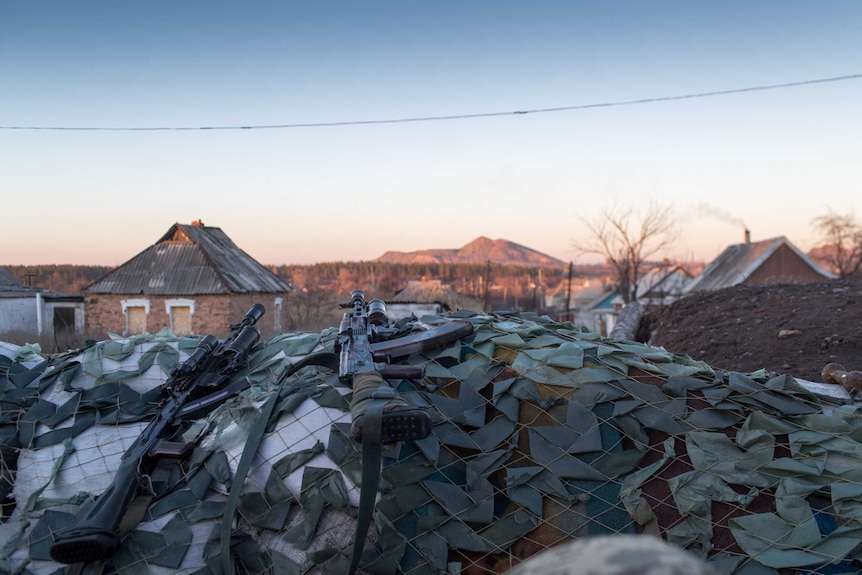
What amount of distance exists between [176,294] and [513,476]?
2180cm

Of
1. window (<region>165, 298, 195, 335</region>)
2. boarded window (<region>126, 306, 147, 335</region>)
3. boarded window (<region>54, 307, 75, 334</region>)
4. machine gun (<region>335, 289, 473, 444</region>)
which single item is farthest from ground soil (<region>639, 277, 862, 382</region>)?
boarded window (<region>54, 307, 75, 334</region>)

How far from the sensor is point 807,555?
2998 millimetres

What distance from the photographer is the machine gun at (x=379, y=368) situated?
253 cm

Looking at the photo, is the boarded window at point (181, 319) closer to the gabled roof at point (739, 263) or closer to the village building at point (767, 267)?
the village building at point (767, 267)

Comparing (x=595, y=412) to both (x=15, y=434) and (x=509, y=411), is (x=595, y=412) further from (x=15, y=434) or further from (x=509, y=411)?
(x=15, y=434)

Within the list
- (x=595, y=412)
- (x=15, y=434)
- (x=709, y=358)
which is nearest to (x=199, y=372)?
(x=15, y=434)

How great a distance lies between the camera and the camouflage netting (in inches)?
130

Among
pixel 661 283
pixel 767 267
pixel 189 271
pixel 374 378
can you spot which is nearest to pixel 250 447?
pixel 374 378

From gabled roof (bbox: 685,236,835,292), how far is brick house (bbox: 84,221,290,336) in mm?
19443

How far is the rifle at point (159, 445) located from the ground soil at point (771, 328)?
5.83 metres

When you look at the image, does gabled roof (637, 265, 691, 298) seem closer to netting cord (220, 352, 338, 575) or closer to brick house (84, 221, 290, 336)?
brick house (84, 221, 290, 336)

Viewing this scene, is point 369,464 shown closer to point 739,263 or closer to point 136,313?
point 136,313

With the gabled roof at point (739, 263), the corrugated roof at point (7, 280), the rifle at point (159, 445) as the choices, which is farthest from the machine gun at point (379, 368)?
the corrugated roof at point (7, 280)

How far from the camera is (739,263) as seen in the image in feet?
91.4
